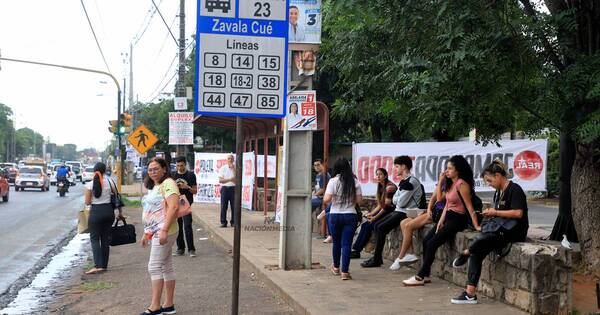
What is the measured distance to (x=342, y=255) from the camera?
8242 millimetres

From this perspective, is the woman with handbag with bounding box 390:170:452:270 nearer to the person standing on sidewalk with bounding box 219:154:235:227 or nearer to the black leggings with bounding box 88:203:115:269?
the black leggings with bounding box 88:203:115:269

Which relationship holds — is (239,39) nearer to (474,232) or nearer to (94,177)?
(474,232)

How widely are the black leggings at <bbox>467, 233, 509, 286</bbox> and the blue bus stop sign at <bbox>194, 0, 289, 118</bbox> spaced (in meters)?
2.64

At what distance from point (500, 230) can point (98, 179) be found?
6.10m

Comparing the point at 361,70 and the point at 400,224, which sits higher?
the point at 361,70

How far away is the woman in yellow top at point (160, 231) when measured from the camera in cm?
668

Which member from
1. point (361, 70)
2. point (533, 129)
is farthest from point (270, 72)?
point (533, 129)

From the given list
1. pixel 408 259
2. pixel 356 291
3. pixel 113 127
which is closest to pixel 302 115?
pixel 408 259

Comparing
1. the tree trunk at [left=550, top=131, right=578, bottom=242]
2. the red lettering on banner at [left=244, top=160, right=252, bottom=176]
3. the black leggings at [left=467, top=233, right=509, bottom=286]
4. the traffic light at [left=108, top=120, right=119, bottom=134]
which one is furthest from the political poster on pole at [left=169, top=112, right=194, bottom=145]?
the black leggings at [left=467, top=233, right=509, bottom=286]

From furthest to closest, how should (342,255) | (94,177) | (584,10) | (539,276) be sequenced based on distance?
(94,177), (342,255), (584,10), (539,276)

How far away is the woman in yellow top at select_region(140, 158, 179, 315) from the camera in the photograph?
668 cm

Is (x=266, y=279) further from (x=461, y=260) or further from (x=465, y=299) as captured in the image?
(x=465, y=299)

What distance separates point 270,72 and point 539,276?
10.9 feet

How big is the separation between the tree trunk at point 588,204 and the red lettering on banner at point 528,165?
654 centimetres
